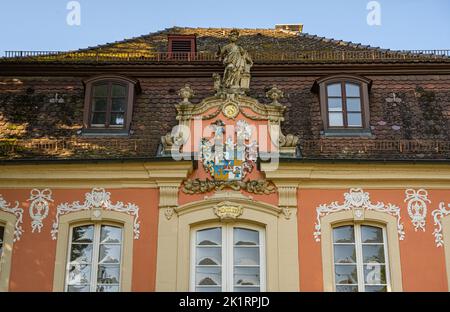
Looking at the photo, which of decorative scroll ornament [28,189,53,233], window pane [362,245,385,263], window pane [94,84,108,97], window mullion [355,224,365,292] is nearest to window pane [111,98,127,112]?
window pane [94,84,108,97]

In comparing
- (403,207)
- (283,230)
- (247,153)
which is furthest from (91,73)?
(403,207)

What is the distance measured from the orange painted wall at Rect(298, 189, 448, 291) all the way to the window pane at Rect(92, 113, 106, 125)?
472 cm

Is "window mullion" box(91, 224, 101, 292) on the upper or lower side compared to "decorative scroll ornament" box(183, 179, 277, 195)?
lower

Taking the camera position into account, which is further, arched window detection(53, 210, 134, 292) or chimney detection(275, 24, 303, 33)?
chimney detection(275, 24, 303, 33)

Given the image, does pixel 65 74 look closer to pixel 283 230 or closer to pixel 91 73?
pixel 91 73

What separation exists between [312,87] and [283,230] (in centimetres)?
384

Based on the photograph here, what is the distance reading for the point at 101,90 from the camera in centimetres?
1705

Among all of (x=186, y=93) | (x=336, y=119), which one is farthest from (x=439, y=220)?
(x=186, y=93)

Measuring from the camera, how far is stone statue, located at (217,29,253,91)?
1655 cm

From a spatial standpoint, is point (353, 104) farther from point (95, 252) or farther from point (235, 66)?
point (95, 252)

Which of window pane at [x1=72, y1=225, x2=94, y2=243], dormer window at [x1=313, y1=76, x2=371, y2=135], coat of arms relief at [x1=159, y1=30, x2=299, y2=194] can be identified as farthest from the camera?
dormer window at [x1=313, y1=76, x2=371, y2=135]

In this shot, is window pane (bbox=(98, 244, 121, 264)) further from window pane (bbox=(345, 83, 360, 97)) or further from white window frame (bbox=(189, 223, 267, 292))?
window pane (bbox=(345, 83, 360, 97))

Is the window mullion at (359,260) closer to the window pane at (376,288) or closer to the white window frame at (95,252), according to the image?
the window pane at (376,288)

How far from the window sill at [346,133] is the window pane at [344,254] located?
8.57 ft
